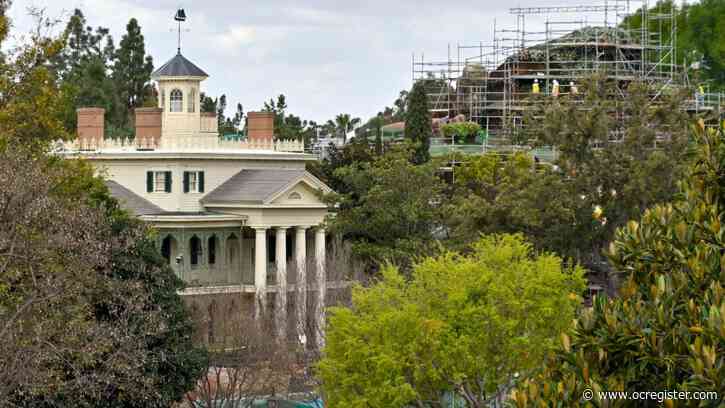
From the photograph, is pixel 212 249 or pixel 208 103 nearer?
pixel 212 249

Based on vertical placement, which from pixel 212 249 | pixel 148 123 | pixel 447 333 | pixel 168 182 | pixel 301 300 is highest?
pixel 148 123

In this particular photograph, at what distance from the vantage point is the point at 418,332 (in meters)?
32.3

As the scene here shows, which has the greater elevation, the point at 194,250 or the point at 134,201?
the point at 134,201

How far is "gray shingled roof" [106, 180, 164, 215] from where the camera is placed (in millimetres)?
65188

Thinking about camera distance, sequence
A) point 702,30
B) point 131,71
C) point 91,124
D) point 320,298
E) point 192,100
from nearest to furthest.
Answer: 1. point 320,298
2. point 192,100
3. point 91,124
4. point 131,71
5. point 702,30

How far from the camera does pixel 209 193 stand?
6831 cm

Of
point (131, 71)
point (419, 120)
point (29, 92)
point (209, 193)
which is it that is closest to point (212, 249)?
point (209, 193)

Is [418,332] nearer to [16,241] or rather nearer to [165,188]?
[16,241]

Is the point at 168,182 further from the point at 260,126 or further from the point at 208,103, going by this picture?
the point at 208,103

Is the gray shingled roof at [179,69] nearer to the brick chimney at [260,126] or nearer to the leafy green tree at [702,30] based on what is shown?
the brick chimney at [260,126]

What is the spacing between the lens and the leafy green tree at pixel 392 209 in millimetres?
58562

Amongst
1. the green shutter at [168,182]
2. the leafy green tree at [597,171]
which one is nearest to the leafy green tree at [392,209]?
the leafy green tree at [597,171]

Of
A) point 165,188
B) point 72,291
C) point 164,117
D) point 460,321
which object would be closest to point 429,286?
point 460,321

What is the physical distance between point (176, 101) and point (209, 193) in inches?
234
